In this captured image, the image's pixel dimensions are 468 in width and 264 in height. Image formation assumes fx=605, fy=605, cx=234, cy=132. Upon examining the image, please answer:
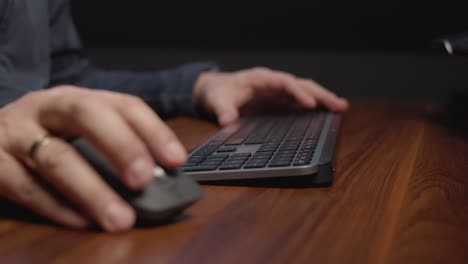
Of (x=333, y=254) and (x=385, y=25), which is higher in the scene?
(x=333, y=254)

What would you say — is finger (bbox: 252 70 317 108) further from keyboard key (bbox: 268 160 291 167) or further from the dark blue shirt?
keyboard key (bbox: 268 160 291 167)

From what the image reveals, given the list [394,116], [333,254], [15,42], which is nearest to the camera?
[333,254]

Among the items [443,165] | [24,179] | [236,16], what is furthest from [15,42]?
[236,16]

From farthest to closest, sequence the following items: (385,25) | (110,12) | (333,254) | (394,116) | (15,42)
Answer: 1. (110,12)
2. (385,25)
3. (394,116)
4. (15,42)
5. (333,254)

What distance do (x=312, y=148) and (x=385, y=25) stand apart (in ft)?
3.62

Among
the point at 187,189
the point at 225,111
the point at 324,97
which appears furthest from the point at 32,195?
the point at 324,97

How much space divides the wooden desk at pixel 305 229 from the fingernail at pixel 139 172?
0.14 feet

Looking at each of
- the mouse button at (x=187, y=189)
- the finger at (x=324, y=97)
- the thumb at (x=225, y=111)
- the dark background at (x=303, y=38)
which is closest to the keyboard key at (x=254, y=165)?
the mouse button at (x=187, y=189)

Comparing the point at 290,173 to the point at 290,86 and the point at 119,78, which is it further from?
the point at 119,78

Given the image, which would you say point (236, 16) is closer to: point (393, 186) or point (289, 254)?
point (393, 186)

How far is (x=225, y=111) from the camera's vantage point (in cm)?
101

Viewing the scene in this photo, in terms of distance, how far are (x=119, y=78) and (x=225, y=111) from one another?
0.96 ft

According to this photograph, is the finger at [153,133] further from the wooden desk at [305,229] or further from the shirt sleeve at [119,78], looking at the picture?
the shirt sleeve at [119,78]

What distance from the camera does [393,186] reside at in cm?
54
